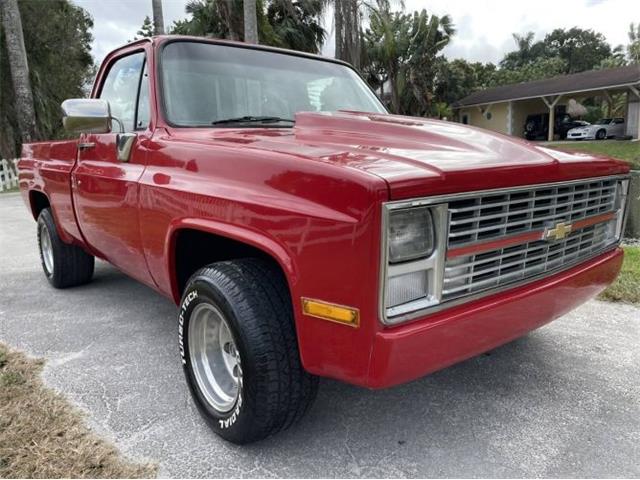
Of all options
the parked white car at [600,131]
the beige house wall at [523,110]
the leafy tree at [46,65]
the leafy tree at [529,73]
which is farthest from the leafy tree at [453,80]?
the leafy tree at [46,65]

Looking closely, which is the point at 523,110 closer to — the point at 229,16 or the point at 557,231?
the point at 229,16

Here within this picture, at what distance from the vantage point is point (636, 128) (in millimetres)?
26594

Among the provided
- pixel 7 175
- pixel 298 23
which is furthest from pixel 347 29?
pixel 7 175

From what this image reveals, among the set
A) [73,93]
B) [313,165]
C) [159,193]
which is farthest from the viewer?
[73,93]

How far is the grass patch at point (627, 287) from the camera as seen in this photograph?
4180 millimetres

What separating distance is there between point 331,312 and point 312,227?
297mm

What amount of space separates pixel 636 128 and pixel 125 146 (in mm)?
29614

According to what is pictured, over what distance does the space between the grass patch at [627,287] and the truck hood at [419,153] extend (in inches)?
71.4

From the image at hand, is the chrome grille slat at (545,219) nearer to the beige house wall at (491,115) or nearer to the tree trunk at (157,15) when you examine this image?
the tree trunk at (157,15)

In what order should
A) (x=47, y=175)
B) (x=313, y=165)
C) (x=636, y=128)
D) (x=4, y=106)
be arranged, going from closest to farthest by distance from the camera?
1. (x=313, y=165)
2. (x=47, y=175)
3. (x=4, y=106)
4. (x=636, y=128)

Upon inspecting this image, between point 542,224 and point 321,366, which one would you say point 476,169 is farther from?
point 321,366

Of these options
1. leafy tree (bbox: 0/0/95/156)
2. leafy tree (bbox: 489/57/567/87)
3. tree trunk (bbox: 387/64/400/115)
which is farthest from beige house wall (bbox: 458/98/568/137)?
leafy tree (bbox: 0/0/95/156)

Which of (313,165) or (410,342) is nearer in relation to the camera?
(410,342)

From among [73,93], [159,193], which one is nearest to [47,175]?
[159,193]
